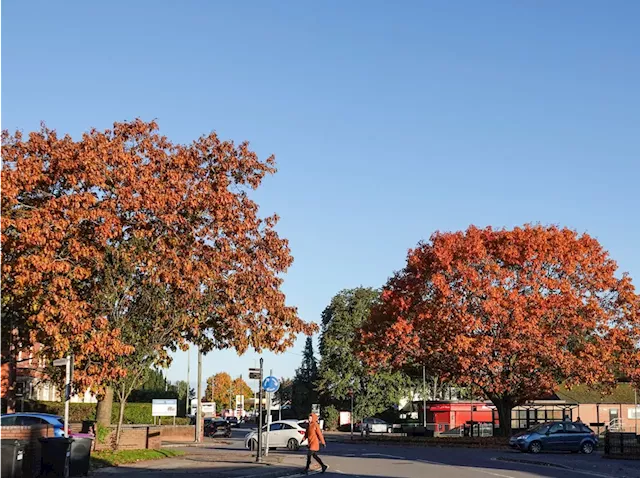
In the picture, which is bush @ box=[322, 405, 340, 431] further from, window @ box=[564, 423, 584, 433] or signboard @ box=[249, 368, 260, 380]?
signboard @ box=[249, 368, 260, 380]

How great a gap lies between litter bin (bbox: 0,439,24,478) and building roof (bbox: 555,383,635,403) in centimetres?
5720

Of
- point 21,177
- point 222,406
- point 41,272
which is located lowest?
point 222,406

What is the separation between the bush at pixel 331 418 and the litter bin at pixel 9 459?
236ft

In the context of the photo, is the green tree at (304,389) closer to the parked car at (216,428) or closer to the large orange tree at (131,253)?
the parked car at (216,428)

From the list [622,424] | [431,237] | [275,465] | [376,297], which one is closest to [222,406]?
[376,297]

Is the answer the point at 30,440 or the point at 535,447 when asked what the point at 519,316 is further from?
the point at 30,440

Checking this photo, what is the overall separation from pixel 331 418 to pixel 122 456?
206ft

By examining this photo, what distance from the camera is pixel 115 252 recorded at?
96.7 feet

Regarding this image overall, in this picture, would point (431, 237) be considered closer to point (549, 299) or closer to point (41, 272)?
point (549, 299)

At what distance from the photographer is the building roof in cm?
7156

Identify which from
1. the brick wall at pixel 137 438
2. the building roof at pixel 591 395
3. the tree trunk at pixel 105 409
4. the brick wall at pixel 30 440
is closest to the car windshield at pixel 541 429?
the brick wall at pixel 137 438

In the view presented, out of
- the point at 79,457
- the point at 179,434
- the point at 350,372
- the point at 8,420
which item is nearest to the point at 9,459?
the point at 79,457

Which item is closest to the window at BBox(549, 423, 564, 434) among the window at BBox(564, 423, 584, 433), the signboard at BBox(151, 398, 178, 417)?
the window at BBox(564, 423, 584, 433)

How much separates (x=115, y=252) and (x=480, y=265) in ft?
77.6
